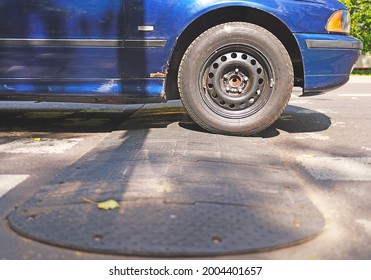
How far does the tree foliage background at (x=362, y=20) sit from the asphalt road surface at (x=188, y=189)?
15.2 metres

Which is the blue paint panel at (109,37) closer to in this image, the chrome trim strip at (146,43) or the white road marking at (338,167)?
the chrome trim strip at (146,43)

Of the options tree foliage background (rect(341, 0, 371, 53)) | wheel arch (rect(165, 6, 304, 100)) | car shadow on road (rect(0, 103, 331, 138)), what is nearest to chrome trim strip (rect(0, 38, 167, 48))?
wheel arch (rect(165, 6, 304, 100))

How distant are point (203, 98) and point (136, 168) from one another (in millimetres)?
1291

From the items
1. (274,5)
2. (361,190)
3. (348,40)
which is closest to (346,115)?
(348,40)

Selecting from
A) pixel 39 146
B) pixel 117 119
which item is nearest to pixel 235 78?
pixel 39 146

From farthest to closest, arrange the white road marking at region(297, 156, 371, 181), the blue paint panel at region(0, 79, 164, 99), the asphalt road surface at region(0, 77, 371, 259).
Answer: the blue paint panel at region(0, 79, 164, 99)
the white road marking at region(297, 156, 371, 181)
the asphalt road surface at region(0, 77, 371, 259)

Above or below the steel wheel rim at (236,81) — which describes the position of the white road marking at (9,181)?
below

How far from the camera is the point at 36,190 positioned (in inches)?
106

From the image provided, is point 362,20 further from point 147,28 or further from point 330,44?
point 147,28

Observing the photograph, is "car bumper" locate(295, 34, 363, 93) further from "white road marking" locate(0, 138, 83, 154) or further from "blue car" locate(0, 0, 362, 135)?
"white road marking" locate(0, 138, 83, 154)

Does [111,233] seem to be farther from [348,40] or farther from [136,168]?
[348,40]

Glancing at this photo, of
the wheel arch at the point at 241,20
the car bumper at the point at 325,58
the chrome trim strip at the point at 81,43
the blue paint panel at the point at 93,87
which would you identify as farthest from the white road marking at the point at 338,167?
the chrome trim strip at the point at 81,43

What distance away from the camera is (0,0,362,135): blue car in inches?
150

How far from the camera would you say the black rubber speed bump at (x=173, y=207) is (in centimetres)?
192
